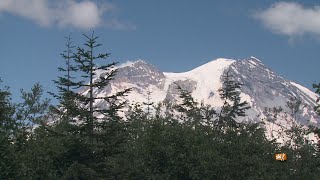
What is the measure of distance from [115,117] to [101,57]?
5745 mm

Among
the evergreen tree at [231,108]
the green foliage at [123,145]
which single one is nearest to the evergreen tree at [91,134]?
the green foliage at [123,145]

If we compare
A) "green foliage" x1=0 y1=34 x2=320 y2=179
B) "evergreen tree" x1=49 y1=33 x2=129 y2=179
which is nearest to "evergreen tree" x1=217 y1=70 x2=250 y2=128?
"green foliage" x1=0 y1=34 x2=320 y2=179

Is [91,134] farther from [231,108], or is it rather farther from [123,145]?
[231,108]

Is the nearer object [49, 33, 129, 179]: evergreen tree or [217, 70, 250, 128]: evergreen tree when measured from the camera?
[49, 33, 129, 179]: evergreen tree

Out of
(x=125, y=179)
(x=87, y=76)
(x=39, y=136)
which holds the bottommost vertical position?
(x=125, y=179)

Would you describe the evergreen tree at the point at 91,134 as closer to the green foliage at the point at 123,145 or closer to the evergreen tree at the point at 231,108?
the green foliage at the point at 123,145

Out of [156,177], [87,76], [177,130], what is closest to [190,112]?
[177,130]

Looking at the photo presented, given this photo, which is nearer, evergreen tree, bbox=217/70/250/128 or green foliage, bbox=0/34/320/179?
green foliage, bbox=0/34/320/179

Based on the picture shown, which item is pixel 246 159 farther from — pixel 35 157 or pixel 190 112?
pixel 35 157

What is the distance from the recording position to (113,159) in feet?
133

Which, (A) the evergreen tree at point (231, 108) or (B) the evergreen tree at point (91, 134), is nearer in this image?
(B) the evergreen tree at point (91, 134)

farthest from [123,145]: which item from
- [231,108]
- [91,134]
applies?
[231,108]

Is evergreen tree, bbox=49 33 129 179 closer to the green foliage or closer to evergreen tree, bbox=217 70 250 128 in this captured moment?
the green foliage

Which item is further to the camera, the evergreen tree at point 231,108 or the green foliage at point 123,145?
the evergreen tree at point 231,108
